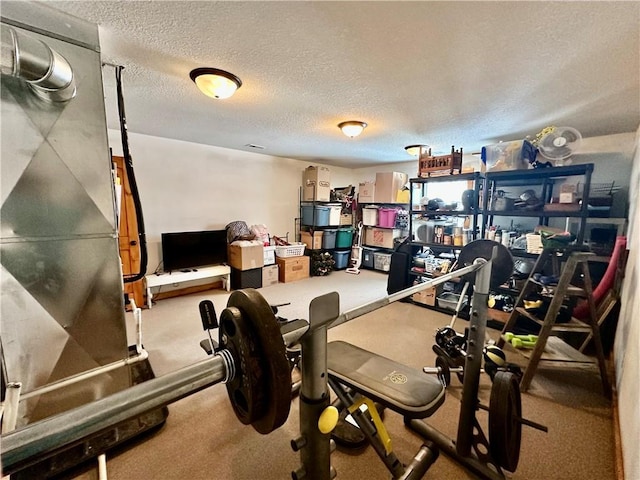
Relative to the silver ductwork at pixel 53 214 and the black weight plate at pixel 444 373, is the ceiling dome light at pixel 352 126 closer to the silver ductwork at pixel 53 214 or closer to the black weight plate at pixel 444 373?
the silver ductwork at pixel 53 214

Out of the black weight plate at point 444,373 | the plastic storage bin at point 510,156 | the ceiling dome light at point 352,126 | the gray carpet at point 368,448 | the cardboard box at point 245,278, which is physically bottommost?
the gray carpet at point 368,448

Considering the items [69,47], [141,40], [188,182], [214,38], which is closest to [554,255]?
[214,38]

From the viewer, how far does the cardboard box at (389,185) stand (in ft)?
17.6

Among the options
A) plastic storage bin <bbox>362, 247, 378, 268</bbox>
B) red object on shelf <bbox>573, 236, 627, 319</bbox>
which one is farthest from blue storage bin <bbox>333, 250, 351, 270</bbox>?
red object on shelf <bbox>573, 236, 627, 319</bbox>

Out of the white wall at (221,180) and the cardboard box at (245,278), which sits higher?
the white wall at (221,180)

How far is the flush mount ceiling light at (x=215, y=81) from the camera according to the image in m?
1.97

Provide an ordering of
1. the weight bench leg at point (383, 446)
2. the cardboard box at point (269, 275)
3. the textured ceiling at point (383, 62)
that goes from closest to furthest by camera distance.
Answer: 1. the weight bench leg at point (383, 446)
2. the textured ceiling at point (383, 62)
3. the cardboard box at point (269, 275)

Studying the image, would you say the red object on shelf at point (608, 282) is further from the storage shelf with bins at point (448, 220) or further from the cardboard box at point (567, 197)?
the storage shelf with bins at point (448, 220)

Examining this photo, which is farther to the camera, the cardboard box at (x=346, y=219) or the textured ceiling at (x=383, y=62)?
the cardboard box at (x=346, y=219)

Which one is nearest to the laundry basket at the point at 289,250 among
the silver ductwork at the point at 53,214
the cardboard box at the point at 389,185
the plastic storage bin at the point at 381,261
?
the plastic storage bin at the point at 381,261

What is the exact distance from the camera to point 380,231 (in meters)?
5.84

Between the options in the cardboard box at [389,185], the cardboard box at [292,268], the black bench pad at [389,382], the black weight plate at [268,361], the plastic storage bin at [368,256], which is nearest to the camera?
the black weight plate at [268,361]

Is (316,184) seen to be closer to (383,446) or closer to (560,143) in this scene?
(560,143)

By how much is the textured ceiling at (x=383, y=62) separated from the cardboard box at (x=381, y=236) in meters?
2.74
